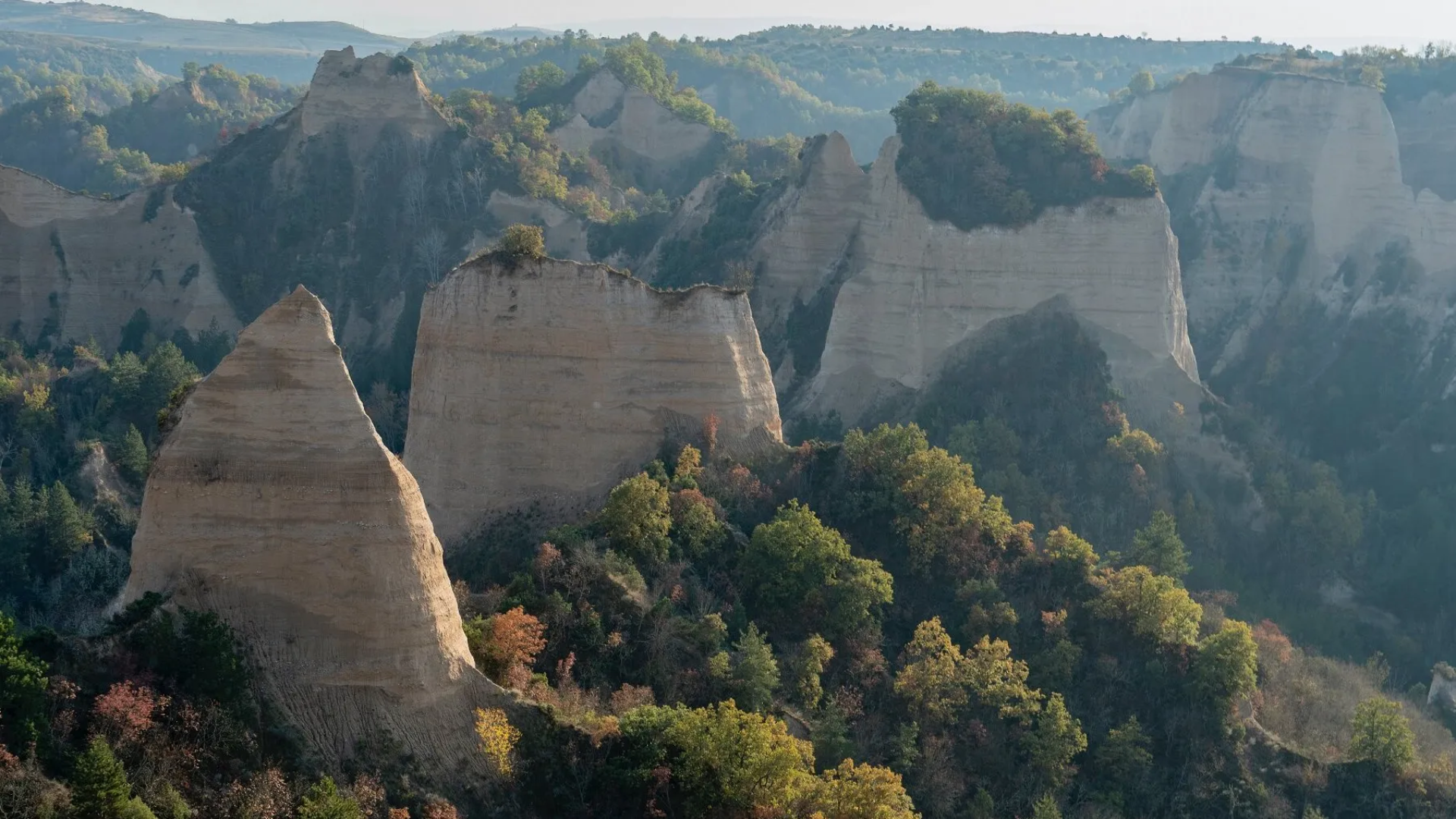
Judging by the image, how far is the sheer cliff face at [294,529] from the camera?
25.2 m

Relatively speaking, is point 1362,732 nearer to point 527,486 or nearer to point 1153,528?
point 1153,528

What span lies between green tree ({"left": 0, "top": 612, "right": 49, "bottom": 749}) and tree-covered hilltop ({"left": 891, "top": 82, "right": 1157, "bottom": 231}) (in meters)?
42.6

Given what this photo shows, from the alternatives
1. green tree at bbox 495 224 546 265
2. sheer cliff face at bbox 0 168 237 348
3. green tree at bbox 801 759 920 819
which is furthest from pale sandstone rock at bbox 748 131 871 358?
green tree at bbox 801 759 920 819

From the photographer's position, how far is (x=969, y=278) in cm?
5916

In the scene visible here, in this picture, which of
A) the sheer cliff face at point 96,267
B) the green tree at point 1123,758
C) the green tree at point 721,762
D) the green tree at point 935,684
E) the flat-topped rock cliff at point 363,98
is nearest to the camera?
the green tree at point 721,762

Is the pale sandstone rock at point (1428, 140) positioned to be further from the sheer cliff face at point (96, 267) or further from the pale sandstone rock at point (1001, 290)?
the sheer cliff face at point (96, 267)

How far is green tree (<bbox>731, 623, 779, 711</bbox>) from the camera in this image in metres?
31.8

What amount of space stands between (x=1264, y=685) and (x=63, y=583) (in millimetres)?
34676

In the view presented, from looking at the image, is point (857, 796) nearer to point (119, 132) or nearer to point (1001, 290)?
point (1001, 290)

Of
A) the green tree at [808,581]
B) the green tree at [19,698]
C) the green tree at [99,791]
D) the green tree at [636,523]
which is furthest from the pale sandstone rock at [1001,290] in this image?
the green tree at [99,791]

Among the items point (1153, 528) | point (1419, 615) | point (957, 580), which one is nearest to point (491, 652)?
point (957, 580)

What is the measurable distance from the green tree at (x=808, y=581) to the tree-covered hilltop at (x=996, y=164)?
25.0 meters

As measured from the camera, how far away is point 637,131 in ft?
298

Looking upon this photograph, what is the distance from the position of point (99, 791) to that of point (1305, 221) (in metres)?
65.3
